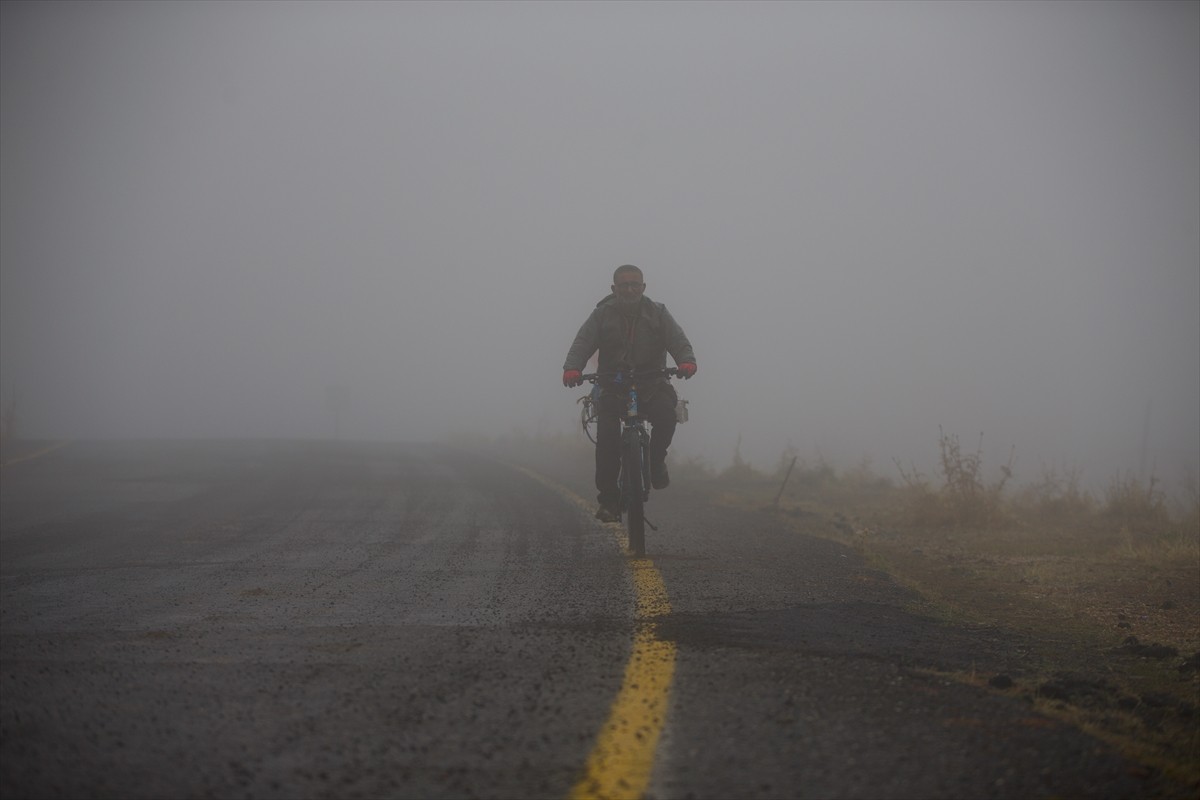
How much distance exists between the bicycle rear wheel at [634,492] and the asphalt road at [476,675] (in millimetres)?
165

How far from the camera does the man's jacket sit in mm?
7910

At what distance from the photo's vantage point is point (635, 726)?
2.93 metres

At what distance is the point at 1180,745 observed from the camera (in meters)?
2.95

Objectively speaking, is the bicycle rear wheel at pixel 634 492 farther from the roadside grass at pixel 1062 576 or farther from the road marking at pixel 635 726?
the road marking at pixel 635 726

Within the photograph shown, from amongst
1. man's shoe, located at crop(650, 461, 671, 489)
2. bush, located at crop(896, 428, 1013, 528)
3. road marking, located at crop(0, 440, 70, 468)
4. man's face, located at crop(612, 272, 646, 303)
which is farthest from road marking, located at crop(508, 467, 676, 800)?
road marking, located at crop(0, 440, 70, 468)

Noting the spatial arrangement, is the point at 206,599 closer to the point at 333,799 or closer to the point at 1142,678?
the point at 333,799

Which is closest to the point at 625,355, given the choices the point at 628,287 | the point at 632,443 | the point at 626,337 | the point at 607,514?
the point at 626,337

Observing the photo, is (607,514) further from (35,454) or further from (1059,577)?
(35,454)

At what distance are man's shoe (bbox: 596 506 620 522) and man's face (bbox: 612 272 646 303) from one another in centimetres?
181

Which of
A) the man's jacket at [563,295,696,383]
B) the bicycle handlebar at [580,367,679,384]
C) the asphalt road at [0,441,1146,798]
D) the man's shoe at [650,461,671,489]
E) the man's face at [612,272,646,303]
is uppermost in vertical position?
the man's face at [612,272,646,303]

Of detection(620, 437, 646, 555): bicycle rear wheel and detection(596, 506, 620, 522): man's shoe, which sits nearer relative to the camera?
detection(620, 437, 646, 555): bicycle rear wheel

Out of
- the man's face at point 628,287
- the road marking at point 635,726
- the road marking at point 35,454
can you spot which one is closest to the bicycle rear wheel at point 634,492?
the man's face at point 628,287

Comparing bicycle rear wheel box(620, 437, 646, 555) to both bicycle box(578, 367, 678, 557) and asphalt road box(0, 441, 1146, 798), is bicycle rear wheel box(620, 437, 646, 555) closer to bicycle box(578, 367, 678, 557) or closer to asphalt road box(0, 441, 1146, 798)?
bicycle box(578, 367, 678, 557)

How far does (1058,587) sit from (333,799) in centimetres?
615
